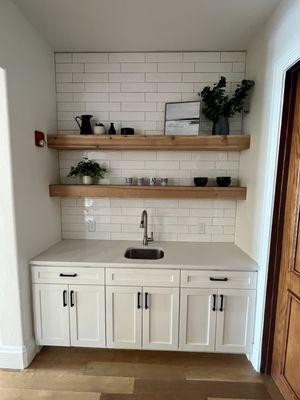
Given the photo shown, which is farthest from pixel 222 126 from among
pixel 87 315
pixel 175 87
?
pixel 87 315

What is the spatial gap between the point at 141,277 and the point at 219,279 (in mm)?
622

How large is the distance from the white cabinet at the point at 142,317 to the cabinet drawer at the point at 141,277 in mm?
42

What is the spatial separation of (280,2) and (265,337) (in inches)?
95.7

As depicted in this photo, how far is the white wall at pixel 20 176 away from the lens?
163cm

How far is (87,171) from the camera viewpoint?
2.19m

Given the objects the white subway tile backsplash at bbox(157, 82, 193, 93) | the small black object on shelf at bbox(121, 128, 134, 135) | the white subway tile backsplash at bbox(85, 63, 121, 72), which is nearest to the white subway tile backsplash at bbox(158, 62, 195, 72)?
the white subway tile backsplash at bbox(157, 82, 193, 93)

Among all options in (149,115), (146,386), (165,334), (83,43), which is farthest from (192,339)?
(83,43)

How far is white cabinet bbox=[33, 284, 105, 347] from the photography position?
1866 mm

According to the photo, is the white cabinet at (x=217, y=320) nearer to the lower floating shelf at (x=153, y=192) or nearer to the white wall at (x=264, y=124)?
the white wall at (x=264, y=124)

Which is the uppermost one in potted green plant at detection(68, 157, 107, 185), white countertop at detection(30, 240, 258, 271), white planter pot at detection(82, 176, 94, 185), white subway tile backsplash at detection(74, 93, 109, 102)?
white subway tile backsplash at detection(74, 93, 109, 102)

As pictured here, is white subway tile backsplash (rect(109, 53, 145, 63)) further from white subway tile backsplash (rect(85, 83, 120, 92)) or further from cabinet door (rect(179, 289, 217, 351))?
cabinet door (rect(179, 289, 217, 351))

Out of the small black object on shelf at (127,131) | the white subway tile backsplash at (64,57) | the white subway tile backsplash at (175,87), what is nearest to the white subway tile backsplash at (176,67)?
the white subway tile backsplash at (175,87)

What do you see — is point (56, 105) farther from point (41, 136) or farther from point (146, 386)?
point (146, 386)

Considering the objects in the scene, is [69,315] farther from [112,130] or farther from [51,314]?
[112,130]
